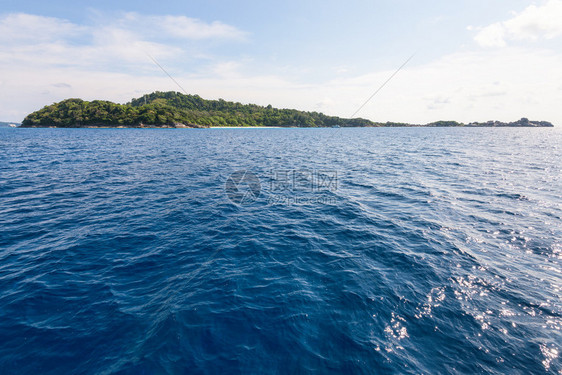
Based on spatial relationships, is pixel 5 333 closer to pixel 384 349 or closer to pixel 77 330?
pixel 77 330

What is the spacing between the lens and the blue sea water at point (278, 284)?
669 cm

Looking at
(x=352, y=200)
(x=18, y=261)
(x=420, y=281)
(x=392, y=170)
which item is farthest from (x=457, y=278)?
(x=392, y=170)

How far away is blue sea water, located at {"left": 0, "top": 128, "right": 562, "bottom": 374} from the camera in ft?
22.0

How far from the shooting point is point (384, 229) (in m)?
14.6

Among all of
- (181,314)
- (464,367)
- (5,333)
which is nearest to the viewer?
(464,367)

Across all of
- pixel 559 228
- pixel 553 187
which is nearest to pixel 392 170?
pixel 553 187

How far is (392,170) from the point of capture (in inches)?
1280

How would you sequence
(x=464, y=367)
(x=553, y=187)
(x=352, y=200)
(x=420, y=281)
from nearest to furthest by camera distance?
1. (x=464, y=367)
2. (x=420, y=281)
3. (x=352, y=200)
4. (x=553, y=187)

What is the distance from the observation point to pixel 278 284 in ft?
32.0

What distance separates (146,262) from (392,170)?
32.1m

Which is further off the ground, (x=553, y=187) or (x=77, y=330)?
(x=553, y=187)

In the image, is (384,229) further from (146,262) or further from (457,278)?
(146,262)

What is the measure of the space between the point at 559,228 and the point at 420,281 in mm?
13116

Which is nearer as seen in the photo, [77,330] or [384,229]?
[77,330]
